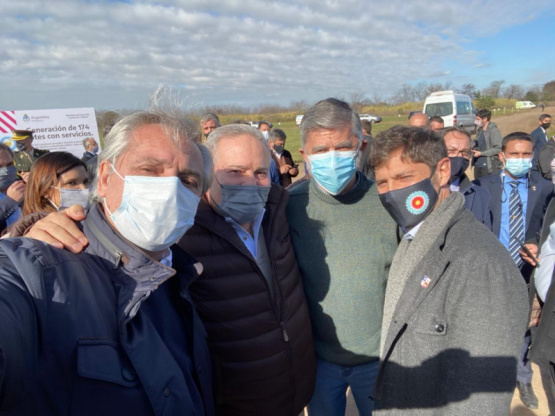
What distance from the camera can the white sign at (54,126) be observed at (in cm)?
915

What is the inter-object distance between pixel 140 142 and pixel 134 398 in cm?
86

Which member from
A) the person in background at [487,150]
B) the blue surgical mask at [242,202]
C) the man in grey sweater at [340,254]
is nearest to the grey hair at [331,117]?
the man in grey sweater at [340,254]

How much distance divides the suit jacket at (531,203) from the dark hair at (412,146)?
2473 mm

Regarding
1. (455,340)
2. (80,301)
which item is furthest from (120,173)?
(455,340)

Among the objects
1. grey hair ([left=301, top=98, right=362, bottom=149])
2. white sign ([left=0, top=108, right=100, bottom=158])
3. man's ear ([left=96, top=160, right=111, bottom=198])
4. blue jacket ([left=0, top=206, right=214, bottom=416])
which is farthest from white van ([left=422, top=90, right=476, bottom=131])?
blue jacket ([left=0, top=206, right=214, bottom=416])

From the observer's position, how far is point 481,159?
845cm

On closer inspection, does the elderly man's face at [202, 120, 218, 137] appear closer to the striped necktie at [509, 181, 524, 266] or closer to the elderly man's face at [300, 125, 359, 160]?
the elderly man's face at [300, 125, 359, 160]

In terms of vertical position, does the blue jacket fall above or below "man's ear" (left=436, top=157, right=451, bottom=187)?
below

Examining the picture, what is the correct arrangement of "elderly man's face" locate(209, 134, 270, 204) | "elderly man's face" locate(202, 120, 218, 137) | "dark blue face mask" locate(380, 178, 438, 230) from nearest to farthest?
"dark blue face mask" locate(380, 178, 438, 230) < "elderly man's face" locate(209, 134, 270, 204) < "elderly man's face" locate(202, 120, 218, 137)

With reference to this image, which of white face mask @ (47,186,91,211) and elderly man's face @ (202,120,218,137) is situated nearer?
white face mask @ (47,186,91,211)

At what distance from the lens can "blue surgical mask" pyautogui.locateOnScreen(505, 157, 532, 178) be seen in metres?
3.66

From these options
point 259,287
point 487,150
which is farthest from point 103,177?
point 487,150

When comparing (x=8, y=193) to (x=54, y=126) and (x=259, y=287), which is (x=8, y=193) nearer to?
(x=259, y=287)

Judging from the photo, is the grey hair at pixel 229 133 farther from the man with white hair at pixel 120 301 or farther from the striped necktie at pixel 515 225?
the striped necktie at pixel 515 225
